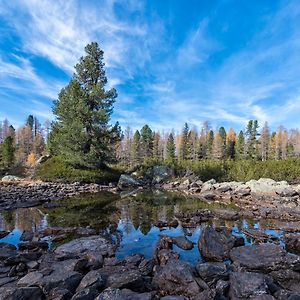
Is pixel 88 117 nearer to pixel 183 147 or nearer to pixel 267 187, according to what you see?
pixel 267 187

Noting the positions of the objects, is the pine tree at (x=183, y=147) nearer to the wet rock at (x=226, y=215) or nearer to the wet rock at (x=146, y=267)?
the wet rock at (x=226, y=215)

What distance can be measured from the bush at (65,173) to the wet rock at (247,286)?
24464mm

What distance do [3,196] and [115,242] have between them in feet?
41.1

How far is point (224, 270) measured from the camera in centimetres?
→ 620

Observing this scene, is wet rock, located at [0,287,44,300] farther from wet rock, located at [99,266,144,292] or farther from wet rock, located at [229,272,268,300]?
wet rock, located at [229,272,268,300]

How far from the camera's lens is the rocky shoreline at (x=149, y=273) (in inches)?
195

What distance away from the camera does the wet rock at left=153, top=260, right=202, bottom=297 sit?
535 centimetres

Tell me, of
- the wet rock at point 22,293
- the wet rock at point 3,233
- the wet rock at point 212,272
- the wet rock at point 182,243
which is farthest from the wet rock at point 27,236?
the wet rock at point 212,272

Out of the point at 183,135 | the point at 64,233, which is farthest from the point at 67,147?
the point at 183,135

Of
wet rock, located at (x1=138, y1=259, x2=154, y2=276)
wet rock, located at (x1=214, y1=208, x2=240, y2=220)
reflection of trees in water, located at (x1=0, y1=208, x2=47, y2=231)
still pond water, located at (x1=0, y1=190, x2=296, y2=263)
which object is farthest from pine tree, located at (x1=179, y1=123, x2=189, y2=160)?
wet rock, located at (x1=138, y1=259, x2=154, y2=276)

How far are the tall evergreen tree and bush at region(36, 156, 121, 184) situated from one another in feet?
2.76

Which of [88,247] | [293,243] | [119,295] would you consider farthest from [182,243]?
[119,295]

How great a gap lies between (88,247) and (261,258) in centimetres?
497

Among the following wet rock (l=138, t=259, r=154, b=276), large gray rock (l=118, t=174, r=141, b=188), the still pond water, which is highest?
large gray rock (l=118, t=174, r=141, b=188)
